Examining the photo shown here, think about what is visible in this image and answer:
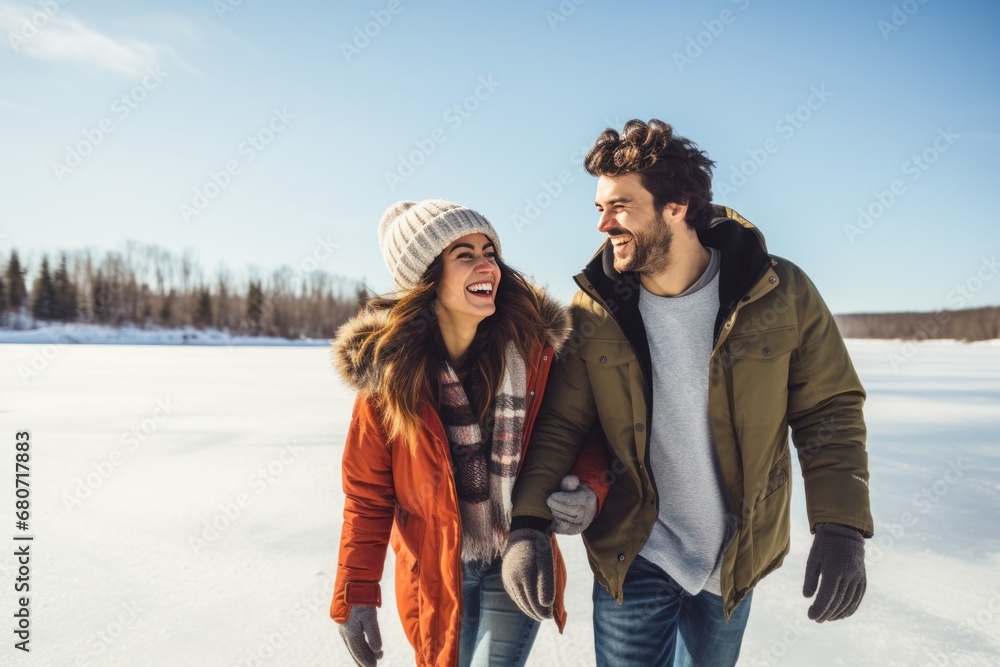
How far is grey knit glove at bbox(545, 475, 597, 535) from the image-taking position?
1.56 meters

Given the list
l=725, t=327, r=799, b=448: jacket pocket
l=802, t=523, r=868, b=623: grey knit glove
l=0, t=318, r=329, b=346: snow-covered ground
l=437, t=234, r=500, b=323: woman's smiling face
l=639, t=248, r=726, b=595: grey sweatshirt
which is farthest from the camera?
l=0, t=318, r=329, b=346: snow-covered ground

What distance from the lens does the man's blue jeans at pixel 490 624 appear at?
165 cm

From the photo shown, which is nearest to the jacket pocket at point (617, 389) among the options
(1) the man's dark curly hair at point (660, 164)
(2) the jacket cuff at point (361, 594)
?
(1) the man's dark curly hair at point (660, 164)

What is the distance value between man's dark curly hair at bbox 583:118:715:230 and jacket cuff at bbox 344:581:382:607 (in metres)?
1.40

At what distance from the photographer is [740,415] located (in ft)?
4.99

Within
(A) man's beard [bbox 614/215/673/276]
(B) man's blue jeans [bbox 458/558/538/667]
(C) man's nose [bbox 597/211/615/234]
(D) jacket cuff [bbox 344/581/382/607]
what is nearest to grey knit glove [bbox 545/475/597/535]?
(B) man's blue jeans [bbox 458/558/538/667]

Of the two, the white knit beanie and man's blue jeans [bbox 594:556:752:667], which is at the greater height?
the white knit beanie

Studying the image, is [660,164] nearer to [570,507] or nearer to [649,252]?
[649,252]

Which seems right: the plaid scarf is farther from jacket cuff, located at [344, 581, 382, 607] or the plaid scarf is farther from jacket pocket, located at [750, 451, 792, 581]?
jacket pocket, located at [750, 451, 792, 581]

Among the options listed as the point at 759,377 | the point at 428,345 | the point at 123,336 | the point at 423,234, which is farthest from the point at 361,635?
the point at 123,336

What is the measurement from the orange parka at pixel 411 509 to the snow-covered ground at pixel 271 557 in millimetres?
845

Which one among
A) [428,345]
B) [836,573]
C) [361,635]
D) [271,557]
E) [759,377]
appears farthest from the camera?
[271,557]

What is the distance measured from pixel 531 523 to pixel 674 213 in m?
1.01

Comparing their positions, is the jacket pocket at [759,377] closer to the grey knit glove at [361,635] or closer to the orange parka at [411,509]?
the orange parka at [411,509]
